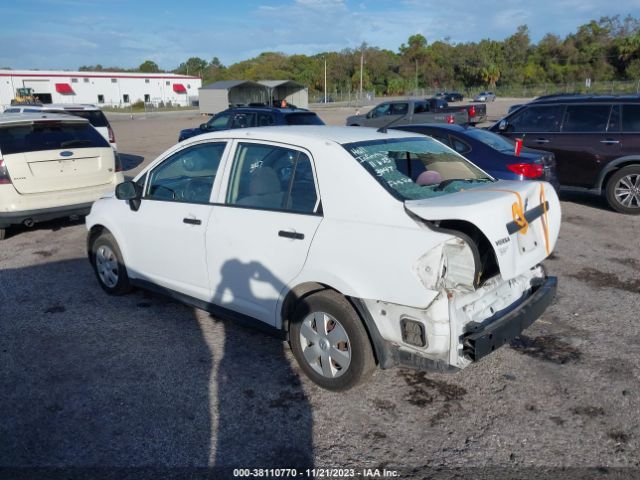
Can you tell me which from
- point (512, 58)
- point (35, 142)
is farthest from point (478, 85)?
point (35, 142)

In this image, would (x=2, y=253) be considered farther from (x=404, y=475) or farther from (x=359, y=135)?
(x=404, y=475)

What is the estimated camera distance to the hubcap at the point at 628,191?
881 centimetres

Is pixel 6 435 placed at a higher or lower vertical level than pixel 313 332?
lower

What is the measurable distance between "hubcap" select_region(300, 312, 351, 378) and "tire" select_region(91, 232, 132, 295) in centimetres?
235

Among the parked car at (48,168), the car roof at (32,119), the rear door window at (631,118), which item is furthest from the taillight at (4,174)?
the rear door window at (631,118)

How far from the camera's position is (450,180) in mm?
4168

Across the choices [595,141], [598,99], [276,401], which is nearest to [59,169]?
[276,401]

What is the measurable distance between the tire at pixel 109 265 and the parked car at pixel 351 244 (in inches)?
24.6

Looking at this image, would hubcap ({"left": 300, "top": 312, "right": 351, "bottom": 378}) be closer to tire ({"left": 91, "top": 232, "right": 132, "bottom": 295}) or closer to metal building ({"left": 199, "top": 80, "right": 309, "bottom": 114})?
tire ({"left": 91, "top": 232, "right": 132, "bottom": 295})

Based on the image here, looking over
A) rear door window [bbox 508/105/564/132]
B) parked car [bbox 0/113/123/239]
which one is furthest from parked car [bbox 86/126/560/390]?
rear door window [bbox 508/105/564/132]

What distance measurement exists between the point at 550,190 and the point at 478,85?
334 feet

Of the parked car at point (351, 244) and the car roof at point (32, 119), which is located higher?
the car roof at point (32, 119)

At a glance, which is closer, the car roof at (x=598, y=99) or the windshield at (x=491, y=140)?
the windshield at (x=491, y=140)

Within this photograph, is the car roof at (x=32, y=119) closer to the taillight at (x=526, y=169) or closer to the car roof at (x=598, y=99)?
the taillight at (x=526, y=169)
